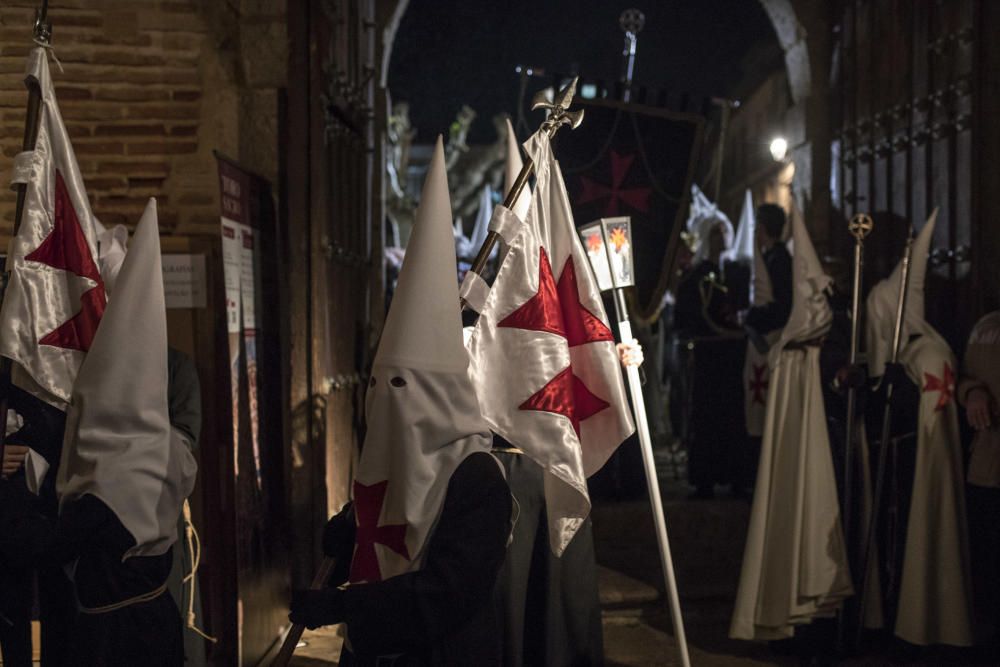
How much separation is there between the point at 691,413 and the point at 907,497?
2091mm

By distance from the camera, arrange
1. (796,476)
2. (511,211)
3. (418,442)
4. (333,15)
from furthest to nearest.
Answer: (333,15), (796,476), (511,211), (418,442)

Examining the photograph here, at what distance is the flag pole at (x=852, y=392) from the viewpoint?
4.62 meters

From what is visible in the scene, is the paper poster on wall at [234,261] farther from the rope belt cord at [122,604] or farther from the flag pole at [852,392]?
the flag pole at [852,392]

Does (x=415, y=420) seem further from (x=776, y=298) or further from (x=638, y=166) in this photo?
(x=776, y=298)

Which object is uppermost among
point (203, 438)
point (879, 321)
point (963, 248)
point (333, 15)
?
point (333, 15)

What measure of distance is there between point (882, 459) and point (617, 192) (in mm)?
1992

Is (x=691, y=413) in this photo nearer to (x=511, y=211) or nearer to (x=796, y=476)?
(x=796, y=476)

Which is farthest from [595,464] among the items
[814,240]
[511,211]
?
Result: [814,240]

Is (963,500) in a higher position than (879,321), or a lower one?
lower

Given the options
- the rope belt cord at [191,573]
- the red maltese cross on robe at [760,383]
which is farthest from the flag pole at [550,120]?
the red maltese cross on robe at [760,383]

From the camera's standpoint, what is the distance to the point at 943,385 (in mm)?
4703

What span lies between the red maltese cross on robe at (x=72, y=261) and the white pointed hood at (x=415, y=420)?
4.13ft

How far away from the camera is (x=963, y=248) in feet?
17.3

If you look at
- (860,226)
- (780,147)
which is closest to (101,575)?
(860,226)
